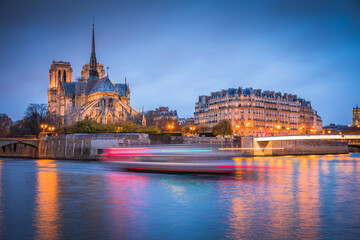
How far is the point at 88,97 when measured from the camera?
10181cm

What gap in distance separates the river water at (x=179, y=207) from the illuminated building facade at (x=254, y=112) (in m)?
62.6

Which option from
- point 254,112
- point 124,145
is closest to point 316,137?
point 124,145

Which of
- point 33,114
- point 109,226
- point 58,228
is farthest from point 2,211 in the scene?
point 33,114

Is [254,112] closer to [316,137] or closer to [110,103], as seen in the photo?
[110,103]

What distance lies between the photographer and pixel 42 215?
1358 centimetres

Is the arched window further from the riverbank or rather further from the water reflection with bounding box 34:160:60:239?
the water reflection with bounding box 34:160:60:239

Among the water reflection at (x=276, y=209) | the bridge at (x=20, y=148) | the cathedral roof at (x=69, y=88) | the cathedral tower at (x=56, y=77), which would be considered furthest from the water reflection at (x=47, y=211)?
the cathedral tower at (x=56, y=77)

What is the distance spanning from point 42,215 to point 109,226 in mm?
3273

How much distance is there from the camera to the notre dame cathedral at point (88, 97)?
87812mm

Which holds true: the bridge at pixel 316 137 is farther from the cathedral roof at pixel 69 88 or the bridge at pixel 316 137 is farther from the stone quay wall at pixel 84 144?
the cathedral roof at pixel 69 88

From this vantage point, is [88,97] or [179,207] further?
[88,97]

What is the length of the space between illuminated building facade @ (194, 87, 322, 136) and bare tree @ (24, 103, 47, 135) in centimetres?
4041

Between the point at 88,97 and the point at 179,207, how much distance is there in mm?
90544

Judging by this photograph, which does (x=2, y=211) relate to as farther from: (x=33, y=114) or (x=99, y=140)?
(x=33, y=114)
